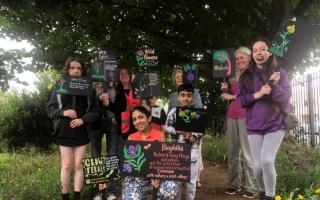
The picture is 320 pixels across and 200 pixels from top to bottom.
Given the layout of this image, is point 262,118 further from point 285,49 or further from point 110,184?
point 110,184

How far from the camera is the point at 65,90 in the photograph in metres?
6.23

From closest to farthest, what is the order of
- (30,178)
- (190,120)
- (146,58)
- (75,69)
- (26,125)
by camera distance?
(190,120)
(75,69)
(146,58)
(30,178)
(26,125)

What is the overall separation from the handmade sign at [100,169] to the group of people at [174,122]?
311mm

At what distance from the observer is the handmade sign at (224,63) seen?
6824 mm

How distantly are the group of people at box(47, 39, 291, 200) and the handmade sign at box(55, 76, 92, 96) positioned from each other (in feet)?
0.52

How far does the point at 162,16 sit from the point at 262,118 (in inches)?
264

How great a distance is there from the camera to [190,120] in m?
5.87

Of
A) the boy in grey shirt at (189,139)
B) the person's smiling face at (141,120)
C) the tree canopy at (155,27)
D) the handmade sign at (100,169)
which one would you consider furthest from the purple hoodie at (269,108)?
the tree canopy at (155,27)

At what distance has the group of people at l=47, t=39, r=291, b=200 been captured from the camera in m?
5.31

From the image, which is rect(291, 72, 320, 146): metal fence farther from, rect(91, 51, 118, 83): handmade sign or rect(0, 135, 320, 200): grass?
rect(91, 51, 118, 83): handmade sign

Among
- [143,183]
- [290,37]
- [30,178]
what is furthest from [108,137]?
[290,37]

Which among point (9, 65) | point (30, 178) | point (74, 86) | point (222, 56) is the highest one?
point (222, 56)

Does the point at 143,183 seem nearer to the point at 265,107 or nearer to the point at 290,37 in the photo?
the point at 265,107

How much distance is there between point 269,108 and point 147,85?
2034 mm
